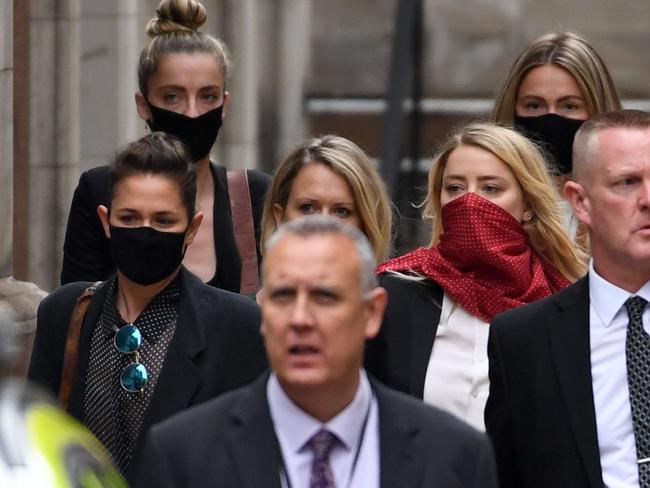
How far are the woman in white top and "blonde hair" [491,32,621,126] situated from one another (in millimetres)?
764

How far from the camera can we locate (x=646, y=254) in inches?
214

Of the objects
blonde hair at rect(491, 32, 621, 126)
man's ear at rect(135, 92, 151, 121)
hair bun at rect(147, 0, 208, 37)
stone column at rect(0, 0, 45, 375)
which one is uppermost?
hair bun at rect(147, 0, 208, 37)

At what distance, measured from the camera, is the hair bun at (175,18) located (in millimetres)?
7348

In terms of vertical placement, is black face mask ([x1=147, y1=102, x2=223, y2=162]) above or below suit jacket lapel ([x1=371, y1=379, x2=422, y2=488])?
above

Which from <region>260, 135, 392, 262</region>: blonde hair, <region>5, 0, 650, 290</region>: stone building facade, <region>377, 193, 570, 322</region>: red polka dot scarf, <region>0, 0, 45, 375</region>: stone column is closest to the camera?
<region>377, 193, 570, 322</region>: red polka dot scarf

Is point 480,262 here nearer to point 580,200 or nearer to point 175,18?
point 580,200

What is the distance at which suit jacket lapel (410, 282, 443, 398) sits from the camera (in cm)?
593

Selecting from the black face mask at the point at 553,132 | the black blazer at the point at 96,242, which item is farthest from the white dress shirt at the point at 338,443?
the black face mask at the point at 553,132

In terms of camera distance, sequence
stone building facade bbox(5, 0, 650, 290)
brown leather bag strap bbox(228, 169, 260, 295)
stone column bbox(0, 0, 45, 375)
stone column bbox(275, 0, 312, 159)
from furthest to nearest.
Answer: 1. stone column bbox(275, 0, 312, 159)
2. stone building facade bbox(5, 0, 650, 290)
3. stone column bbox(0, 0, 45, 375)
4. brown leather bag strap bbox(228, 169, 260, 295)

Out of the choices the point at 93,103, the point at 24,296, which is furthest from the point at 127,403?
the point at 93,103

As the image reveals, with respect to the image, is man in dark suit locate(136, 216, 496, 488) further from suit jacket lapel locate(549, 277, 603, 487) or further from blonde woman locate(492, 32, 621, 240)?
blonde woman locate(492, 32, 621, 240)

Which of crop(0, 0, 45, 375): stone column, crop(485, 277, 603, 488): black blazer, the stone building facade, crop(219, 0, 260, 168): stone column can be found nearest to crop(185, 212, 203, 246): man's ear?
crop(485, 277, 603, 488): black blazer

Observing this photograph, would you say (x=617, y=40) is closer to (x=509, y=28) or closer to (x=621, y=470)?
(x=509, y=28)

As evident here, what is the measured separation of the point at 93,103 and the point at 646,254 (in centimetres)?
625
